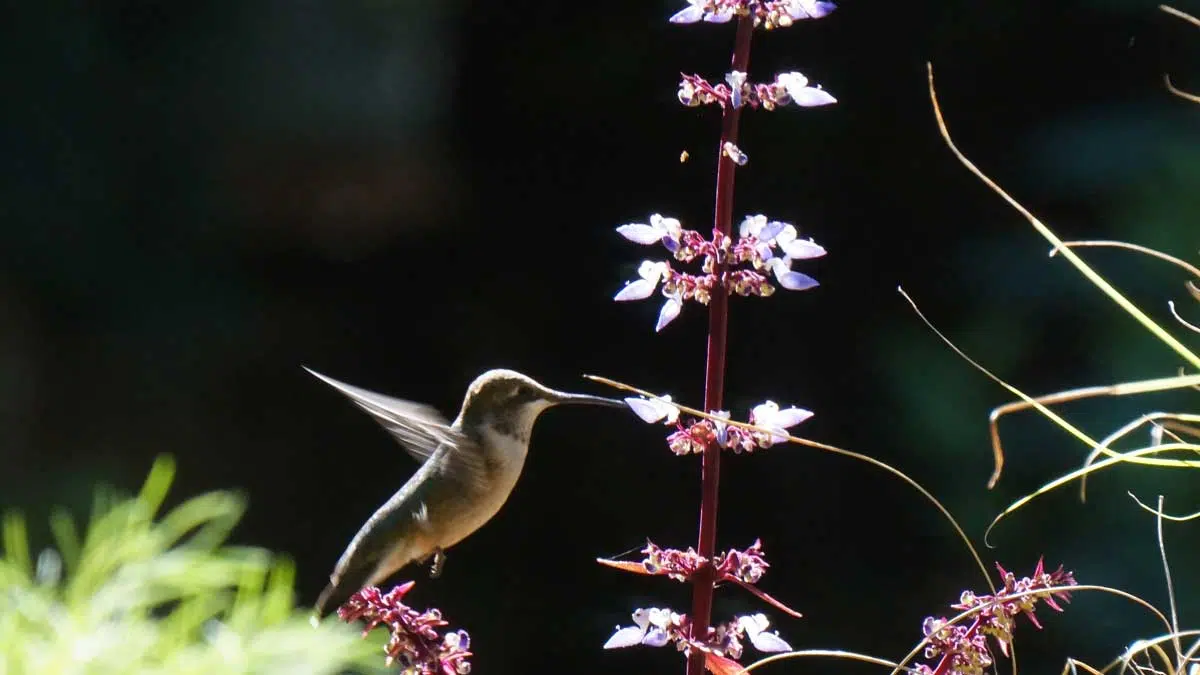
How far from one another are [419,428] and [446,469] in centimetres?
4

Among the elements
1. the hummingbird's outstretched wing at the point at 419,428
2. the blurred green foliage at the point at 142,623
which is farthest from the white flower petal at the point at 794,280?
the blurred green foliage at the point at 142,623

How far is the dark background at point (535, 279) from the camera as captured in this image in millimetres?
1979

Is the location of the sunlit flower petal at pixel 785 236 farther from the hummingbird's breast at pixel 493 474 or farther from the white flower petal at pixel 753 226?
the hummingbird's breast at pixel 493 474

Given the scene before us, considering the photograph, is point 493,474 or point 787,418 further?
point 493,474

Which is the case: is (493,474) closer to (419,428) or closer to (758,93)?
(419,428)

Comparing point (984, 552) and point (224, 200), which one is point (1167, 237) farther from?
point (224, 200)

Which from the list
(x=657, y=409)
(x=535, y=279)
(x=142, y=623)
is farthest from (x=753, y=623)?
(x=535, y=279)

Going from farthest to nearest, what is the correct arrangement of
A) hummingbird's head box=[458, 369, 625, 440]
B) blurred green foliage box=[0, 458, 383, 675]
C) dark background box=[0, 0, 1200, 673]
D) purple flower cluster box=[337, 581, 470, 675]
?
dark background box=[0, 0, 1200, 673]
blurred green foliage box=[0, 458, 383, 675]
hummingbird's head box=[458, 369, 625, 440]
purple flower cluster box=[337, 581, 470, 675]

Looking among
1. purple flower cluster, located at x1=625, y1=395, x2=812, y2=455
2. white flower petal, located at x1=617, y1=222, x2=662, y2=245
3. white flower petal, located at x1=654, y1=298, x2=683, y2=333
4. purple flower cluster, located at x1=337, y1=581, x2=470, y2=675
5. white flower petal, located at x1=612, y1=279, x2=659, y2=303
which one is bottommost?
purple flower cluster, located at x1=337, y1=581, x2=470, y2=675

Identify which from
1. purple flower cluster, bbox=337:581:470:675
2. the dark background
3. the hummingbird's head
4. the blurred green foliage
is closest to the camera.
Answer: purple flower cluster, bbox=337:581:470:675

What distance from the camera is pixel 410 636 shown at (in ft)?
1.80

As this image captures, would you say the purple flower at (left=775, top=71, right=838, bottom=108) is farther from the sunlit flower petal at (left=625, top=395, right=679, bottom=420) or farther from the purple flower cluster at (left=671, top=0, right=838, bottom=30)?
the sunlit flower petal at (left=625, top=395, right=679, bottom=420)

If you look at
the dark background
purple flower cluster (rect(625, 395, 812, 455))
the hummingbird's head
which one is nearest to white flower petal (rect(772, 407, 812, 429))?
purple flower cluster (rect(625, 395, 812, 455))

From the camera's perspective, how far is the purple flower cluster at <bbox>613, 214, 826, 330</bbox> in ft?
1.82
